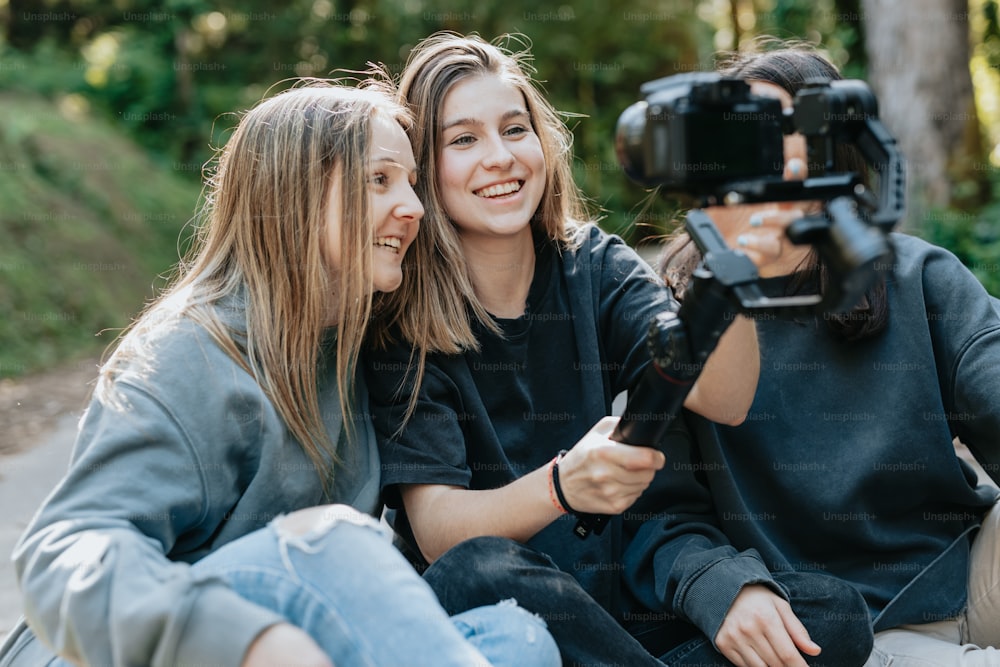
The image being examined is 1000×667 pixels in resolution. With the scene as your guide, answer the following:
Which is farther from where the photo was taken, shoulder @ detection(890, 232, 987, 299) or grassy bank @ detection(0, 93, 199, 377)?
grassy bank @ detection(0, 93, 199, 377)

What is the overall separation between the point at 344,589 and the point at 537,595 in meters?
0.50

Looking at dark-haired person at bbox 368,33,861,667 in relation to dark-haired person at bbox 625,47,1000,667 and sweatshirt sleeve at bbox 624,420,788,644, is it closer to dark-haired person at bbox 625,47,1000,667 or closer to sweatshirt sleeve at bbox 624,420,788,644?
sweatshirt sleeve at bbox 624,420,788,644

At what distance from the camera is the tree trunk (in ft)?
17.7

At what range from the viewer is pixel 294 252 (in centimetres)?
214

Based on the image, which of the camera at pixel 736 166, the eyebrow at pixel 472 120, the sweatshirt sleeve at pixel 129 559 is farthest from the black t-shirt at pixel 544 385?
the camera at pixel 736 166

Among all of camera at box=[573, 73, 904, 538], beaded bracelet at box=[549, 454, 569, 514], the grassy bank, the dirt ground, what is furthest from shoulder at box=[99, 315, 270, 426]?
the grassy bank

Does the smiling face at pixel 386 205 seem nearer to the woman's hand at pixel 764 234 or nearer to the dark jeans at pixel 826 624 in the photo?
the woman's hand at pixel 764 234

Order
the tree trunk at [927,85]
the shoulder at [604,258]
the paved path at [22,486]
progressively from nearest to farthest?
the shoulder at [604,258] → the paved path at [22,486] → the tree trunk at [927,85]

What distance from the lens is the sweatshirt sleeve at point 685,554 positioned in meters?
2.05

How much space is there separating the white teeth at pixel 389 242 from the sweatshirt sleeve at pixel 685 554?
75cm

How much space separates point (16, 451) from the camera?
5.28m

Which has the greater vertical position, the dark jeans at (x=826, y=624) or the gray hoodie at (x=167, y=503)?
the gray hoodie at (x=167, y=503)

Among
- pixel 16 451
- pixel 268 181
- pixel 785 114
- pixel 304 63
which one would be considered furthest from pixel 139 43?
pixel 785 114

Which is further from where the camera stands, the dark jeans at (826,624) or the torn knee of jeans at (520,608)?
the dark jeans at (826,624)
